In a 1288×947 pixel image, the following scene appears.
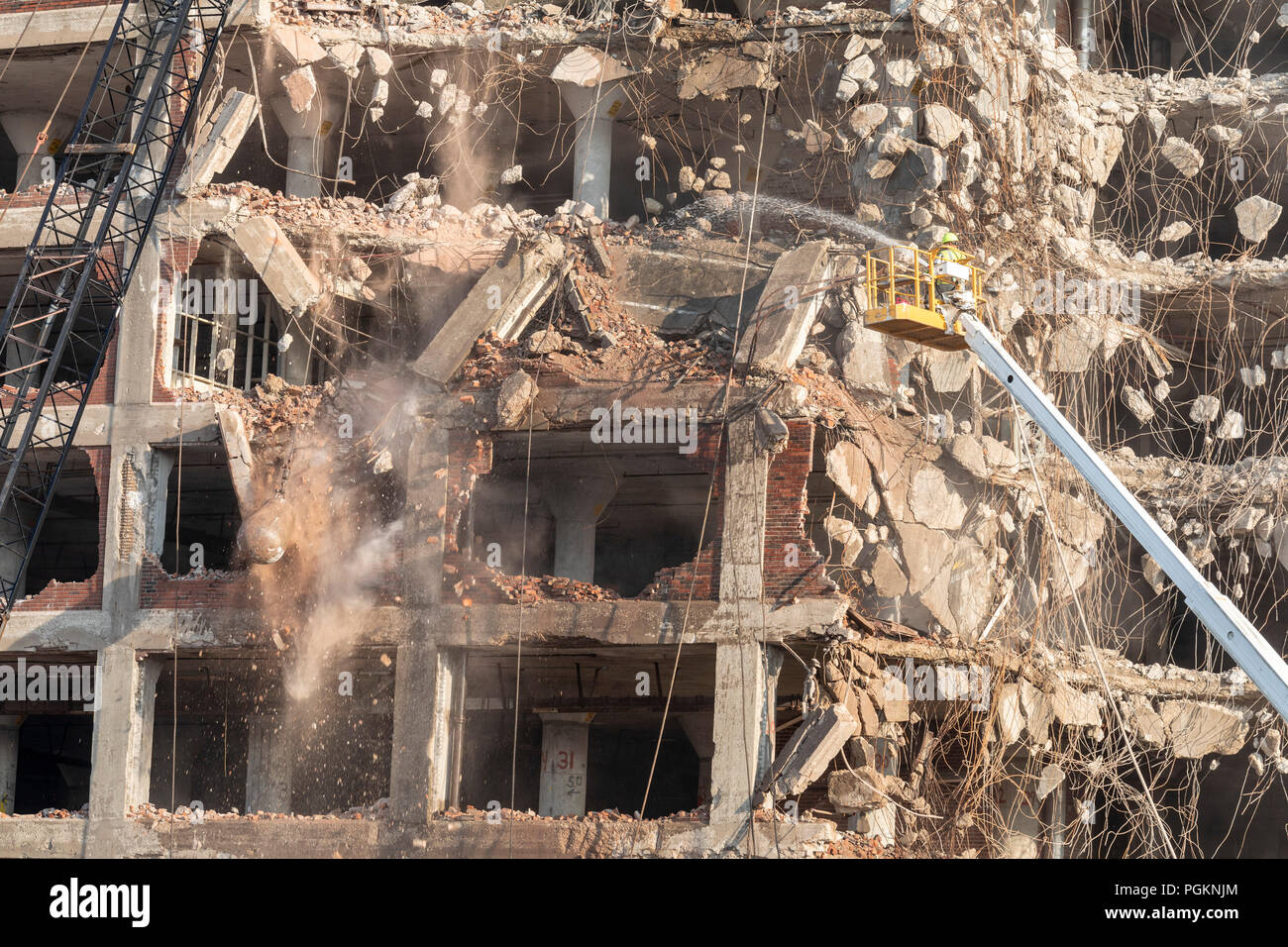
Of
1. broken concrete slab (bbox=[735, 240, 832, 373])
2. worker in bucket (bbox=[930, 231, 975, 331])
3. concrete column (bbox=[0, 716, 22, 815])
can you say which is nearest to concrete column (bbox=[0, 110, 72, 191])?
concrete column (bbox=[0, 716, 22, 815])

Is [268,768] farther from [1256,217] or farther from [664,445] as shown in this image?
[1256,217]

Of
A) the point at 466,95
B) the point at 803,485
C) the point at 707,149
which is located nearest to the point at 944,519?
the point at 803,485

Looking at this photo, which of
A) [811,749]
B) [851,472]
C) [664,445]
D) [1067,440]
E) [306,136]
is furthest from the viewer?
[306,136]

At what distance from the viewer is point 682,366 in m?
21.7

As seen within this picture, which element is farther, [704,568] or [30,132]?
[30,132]

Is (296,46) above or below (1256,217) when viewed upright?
above

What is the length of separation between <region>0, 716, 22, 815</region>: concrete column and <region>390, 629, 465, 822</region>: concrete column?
9.53 meters

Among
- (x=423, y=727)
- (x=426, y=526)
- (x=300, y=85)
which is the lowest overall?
(x=423, y=727)

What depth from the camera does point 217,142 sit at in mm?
24984

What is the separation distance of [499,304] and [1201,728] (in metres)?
12.0

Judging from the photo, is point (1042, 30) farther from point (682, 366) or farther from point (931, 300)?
point (931, 300)

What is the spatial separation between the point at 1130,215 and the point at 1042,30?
13.6ft

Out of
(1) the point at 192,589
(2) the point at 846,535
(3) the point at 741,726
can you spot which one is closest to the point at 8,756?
(1) the point at 192,589

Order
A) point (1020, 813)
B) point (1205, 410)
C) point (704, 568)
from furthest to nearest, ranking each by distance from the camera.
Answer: point (1205, 410) < point (1020, 813) < point (704, 568)
